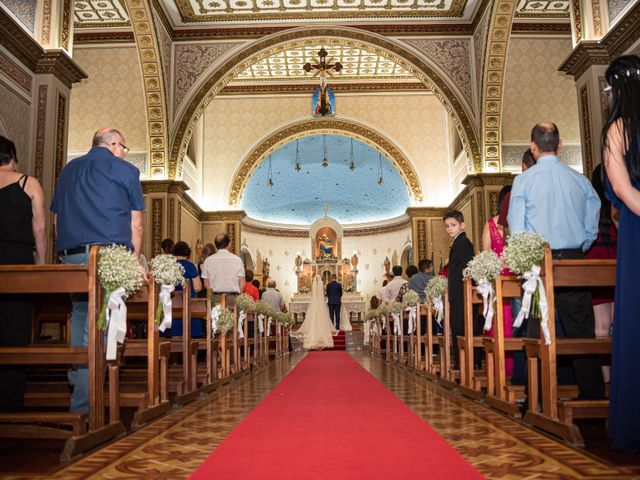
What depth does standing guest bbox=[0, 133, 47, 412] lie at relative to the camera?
3.79 m

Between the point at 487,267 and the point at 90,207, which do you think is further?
the point at 487,267

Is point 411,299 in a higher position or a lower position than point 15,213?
lower

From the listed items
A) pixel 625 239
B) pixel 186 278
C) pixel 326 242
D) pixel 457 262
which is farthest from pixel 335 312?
pixel 625 239

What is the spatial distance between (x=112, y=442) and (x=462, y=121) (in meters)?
12.7

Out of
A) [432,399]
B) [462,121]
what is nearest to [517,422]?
[432,399]

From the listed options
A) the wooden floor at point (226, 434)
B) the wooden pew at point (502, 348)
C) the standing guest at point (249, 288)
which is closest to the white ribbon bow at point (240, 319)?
the standing guest at point (249, 288)

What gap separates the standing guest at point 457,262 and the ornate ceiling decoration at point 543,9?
32.9ft

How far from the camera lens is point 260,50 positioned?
1498 cm

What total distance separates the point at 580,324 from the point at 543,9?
12669 mm

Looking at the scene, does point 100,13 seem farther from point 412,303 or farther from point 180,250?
point 412,303

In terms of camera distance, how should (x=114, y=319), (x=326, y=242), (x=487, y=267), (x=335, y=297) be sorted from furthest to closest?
(x=326, y=242) < (x=335, y=297) < (x=487, y=267) < (x=114, y=319)

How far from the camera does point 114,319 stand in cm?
362

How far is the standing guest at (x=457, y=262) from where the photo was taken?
6227 millimetres

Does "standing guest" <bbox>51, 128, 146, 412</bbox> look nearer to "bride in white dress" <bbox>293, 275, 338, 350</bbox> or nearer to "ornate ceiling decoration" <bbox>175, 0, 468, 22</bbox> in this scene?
"bride in white dress" <bbox>293, 275, 338, 350</bbox>
